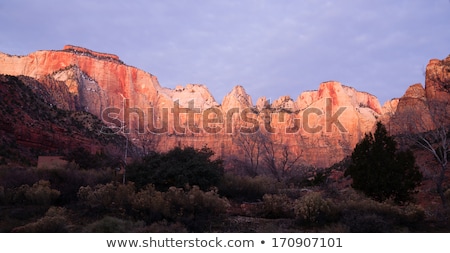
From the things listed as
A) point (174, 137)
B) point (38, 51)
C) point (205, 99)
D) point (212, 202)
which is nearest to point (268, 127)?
point (174, 137)

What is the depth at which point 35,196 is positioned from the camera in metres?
15.4

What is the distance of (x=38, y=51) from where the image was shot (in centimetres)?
11250

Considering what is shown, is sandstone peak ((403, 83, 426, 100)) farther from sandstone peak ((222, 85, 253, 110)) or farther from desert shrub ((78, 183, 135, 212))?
desert shrub ((78, 183, 135, 212))

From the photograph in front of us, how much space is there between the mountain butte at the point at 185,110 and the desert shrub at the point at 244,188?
65.5 meters

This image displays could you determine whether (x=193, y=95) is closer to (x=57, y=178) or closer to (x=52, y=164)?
(x=52, y=164)

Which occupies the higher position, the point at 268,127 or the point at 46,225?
the point at 268,127

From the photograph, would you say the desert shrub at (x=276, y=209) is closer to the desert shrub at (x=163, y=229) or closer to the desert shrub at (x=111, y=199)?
the desert shrub at (x=163, y=229)

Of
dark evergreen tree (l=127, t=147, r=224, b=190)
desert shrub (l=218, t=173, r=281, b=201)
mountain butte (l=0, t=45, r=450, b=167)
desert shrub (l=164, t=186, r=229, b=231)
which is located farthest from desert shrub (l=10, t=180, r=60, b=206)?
mountain butte (l=0, t=45, r=450, b=167)

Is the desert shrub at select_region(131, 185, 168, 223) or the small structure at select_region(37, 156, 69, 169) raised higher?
the small structure at select_region(37, 156, 69, 169)

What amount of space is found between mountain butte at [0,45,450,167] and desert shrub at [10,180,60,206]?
221 ft

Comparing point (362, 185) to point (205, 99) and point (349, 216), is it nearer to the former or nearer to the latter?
point (349, 216)

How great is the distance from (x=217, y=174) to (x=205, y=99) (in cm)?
12630

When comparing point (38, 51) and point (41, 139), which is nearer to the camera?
point (41, 139)

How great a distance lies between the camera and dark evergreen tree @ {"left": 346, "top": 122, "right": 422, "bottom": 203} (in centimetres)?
1738
